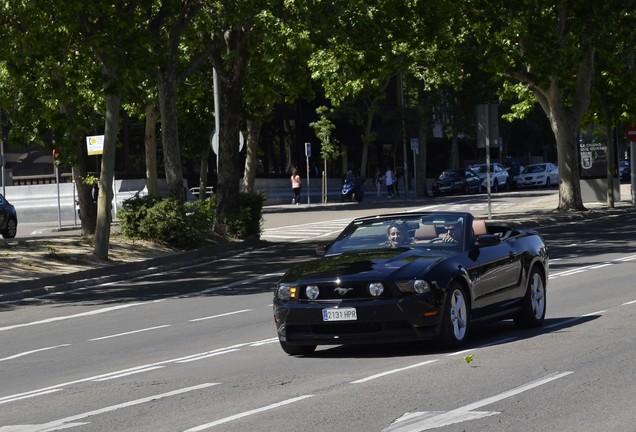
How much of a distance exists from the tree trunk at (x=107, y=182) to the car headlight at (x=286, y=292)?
52.7ft

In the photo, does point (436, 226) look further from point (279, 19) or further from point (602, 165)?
point (602, 165)

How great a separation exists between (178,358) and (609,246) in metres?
16.8

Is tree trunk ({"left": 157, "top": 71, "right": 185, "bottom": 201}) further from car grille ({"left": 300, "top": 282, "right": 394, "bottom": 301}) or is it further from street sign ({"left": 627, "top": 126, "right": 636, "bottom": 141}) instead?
street sign ({"left": 627, "top": 126, "right": 636, "bottom": 141})

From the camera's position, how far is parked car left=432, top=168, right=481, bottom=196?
75312mm

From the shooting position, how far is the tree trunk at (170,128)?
32.9 m

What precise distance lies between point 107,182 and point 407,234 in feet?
52.9

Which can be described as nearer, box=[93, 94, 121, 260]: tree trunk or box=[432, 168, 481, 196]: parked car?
box=[93, 94, 121, 260]: tree trunk

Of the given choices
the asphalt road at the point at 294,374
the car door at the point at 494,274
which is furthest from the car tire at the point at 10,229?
the car door at the point at 494,274

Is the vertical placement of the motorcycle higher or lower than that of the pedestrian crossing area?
higher

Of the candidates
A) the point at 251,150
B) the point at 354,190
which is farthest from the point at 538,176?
the point at 251,150

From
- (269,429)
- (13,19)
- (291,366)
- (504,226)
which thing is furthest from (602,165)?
(269,429)

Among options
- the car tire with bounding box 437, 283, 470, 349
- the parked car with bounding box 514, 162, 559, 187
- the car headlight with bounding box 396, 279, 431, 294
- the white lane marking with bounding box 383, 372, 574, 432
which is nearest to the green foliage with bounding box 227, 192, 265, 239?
the car tire with bounding box 437, 283, 470, 349

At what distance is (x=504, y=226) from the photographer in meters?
15.3

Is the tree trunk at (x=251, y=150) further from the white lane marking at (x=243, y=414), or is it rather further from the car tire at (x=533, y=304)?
the white lane marking at (x=243, y=414)
